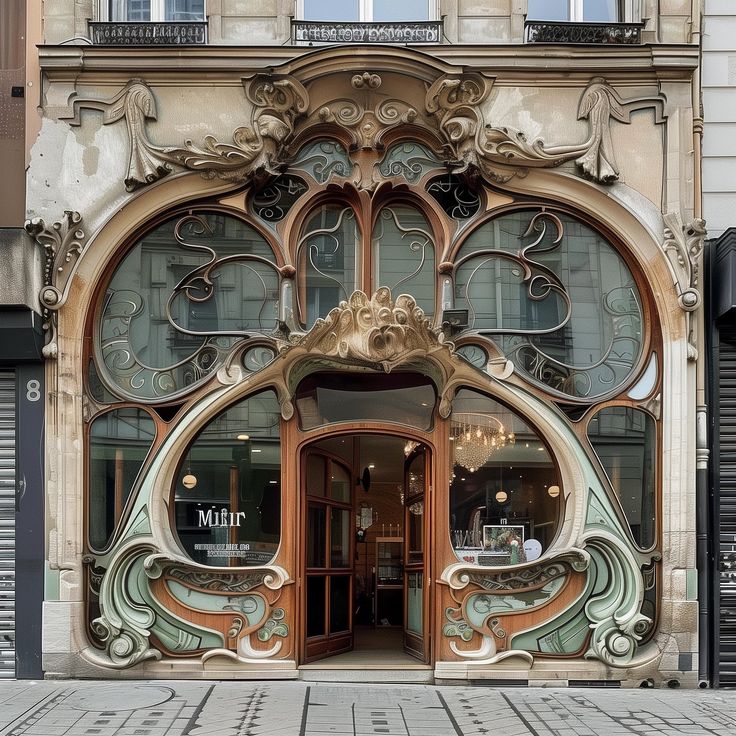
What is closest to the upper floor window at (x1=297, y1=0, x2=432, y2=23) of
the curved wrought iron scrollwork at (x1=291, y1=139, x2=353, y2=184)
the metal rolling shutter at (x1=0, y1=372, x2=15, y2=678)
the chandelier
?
the curved wrought iron scrollwork at (x1=291, y1=139, x2=353, y2=184)

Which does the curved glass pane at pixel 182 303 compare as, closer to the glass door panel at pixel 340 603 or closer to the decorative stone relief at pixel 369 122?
the decorative stone relief at pixel 369 122

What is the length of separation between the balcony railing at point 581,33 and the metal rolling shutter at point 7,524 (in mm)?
7077

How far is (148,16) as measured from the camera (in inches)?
444

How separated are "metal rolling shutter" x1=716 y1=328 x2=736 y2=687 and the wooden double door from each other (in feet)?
10.6

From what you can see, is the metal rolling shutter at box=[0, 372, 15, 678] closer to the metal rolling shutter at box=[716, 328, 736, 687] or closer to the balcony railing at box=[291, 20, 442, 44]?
the balcony railing at box=[291, 20, 442, 44]

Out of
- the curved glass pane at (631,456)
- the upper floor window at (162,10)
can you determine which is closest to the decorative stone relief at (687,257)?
the curved glass pane at (631,456)

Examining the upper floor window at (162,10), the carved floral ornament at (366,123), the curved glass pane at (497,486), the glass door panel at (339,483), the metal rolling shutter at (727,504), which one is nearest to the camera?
the metal rolling shutter at (727,504)

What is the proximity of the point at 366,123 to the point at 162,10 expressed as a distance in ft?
9.26

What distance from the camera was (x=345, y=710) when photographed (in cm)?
923

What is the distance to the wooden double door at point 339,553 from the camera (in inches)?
437

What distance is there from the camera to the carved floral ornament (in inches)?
419

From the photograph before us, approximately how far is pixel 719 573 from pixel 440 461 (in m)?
3.27

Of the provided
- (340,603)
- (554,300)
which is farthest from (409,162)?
(340,603)

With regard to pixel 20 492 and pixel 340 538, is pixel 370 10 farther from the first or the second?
pixel 20 492
